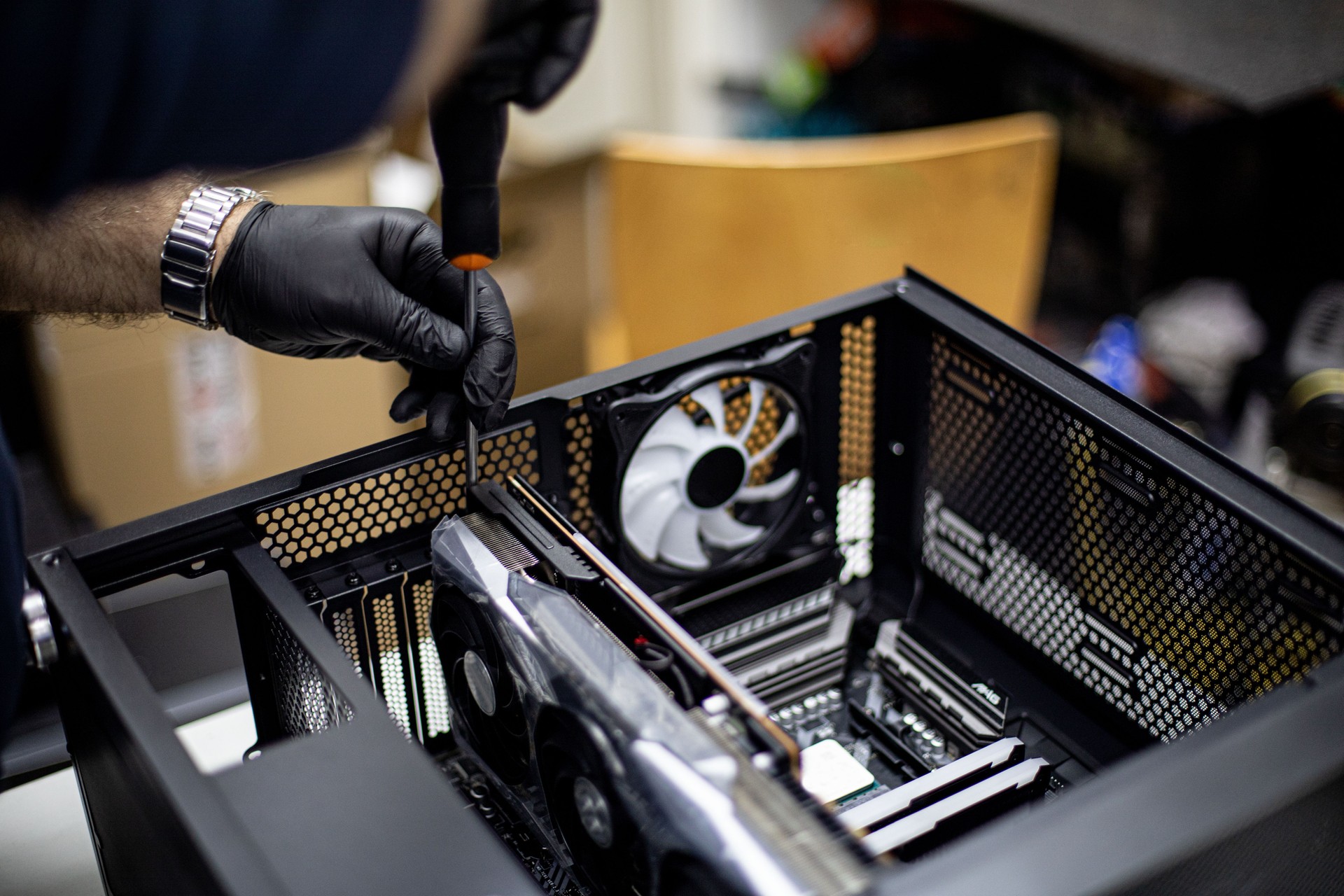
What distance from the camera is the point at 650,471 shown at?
83 centimetres

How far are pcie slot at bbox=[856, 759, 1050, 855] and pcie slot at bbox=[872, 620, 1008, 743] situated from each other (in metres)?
0.05

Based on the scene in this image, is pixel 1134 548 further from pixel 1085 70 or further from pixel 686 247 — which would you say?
pixel 1085 70

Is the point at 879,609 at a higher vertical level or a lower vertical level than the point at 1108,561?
lower

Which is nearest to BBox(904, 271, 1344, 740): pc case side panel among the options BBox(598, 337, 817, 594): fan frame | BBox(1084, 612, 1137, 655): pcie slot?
BBox(1084, 612, 1137, 655): pcie slot

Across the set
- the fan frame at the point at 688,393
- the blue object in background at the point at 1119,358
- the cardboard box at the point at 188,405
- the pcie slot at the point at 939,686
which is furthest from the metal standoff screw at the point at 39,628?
the blue object in background at the point at 1119,358

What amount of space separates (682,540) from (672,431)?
90 millimetres

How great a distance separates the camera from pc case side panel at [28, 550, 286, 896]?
50 cm

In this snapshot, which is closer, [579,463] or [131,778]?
[131,778]

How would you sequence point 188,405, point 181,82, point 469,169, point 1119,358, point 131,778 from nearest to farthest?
point 181,82
point 131,778
point 469,169
point 1119,358
point 188,405

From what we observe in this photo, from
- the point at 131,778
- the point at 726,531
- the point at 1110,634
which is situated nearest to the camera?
the point at 131,778

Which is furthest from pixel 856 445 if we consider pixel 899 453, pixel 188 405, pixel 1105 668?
pixel 188 405

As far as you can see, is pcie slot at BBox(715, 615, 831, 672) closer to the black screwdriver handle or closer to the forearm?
the black screwdriver handle

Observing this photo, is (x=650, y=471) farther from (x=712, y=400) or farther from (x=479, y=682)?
(x=479, y=682)

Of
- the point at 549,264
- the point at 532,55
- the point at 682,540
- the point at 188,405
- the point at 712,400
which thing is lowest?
the point at 188,405
